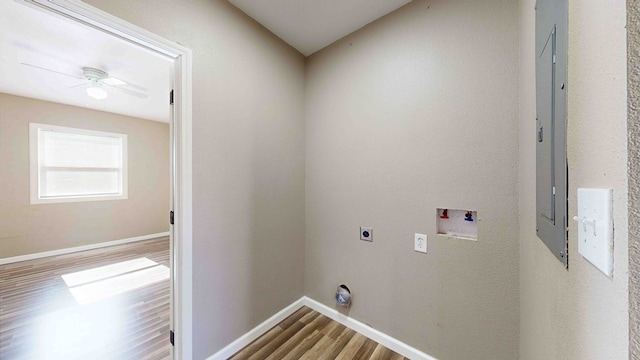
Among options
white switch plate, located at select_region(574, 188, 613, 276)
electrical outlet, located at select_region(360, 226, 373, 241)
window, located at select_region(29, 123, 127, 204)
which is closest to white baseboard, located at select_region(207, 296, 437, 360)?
electrical outlet, located at select_region(360, 226, 373, 241)

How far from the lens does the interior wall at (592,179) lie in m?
0.32

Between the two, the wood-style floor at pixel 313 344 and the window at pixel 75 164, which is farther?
the window at pixel 75 164

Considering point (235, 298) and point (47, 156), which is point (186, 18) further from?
point (47, 156)

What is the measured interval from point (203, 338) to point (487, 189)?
202cm

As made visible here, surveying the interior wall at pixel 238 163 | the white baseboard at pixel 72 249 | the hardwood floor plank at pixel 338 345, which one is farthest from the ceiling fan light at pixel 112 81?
the hardwood floor plank at pixel 338 345

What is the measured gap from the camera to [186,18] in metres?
1.39

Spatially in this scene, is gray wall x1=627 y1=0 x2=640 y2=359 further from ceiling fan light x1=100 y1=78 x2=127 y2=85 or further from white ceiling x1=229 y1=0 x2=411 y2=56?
ceiling fan light x1=100 y1=78 x2=127 y2=85

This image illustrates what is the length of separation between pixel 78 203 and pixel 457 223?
18.3 ft

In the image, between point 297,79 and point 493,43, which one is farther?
point 297,79

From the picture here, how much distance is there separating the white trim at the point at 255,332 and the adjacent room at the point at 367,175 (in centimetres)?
1

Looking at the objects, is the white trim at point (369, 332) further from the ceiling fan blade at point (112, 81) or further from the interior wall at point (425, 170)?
the ceiling fan blade at point (112, 81)

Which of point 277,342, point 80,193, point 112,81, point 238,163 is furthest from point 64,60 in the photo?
point 277,342

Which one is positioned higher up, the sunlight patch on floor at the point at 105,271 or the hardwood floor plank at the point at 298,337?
the sunlight patch on floor at the point at 105,271

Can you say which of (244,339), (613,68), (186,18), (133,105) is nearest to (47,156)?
(133,105)
